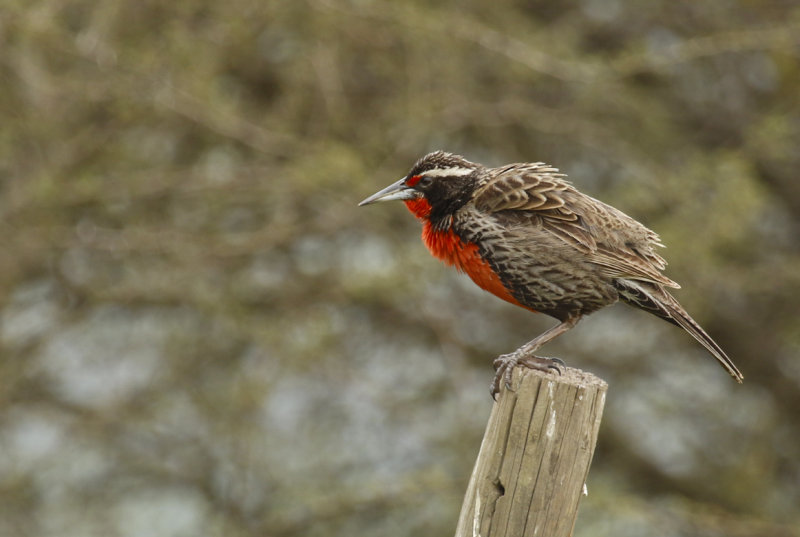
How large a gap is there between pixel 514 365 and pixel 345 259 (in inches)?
179

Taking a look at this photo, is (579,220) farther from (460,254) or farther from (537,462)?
(537,462)

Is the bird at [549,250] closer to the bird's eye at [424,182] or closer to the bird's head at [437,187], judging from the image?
the bird's head at [437,187]

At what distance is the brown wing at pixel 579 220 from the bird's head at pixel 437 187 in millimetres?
120

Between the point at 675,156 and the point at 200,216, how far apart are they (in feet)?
13.3

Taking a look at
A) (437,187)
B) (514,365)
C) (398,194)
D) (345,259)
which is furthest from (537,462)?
(345,259)

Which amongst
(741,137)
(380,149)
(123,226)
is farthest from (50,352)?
(741,137)

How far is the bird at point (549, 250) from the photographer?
4.52 meters

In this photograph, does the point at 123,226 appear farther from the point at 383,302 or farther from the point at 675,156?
the point at 675,156

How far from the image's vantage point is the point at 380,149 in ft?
26.1

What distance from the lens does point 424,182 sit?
16.3 ft

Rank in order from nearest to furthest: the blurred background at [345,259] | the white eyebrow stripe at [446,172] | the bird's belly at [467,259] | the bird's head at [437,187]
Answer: the bird's belly at [467,259]
the bird's head at [437,187]
the white eyebrow stripe at [446,172]
the blurred background at [345,259]

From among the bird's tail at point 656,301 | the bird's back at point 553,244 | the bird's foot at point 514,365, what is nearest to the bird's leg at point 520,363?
the bird's foot at point 514,365

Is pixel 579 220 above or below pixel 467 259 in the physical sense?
above

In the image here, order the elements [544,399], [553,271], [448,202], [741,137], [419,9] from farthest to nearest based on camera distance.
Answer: [741,137], [419,9], [448,202], [553,271], [544,399]
